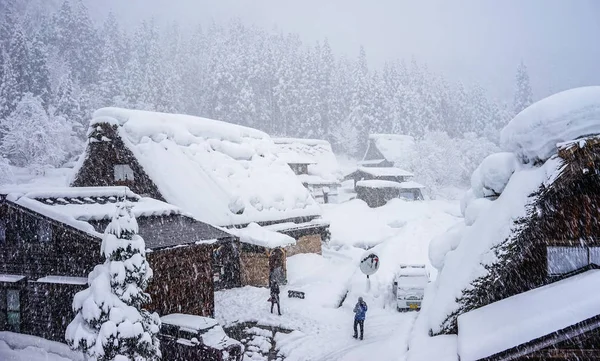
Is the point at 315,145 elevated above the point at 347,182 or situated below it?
above

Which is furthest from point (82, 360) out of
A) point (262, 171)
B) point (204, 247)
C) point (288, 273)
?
point (262, 171)

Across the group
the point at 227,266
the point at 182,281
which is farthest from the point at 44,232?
the point at 227,266

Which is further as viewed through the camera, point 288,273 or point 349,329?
point 288,273

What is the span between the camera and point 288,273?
20.8m

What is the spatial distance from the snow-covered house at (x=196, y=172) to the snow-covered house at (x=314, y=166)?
572 inches

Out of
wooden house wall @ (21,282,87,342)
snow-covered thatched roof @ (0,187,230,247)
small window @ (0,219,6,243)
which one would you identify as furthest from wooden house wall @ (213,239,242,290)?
small window @ (0,219,6,243)

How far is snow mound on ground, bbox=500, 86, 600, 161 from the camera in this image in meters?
5.14

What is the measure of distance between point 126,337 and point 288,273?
499 inches

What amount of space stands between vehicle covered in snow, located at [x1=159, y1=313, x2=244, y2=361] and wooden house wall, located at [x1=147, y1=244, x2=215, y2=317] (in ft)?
4.39

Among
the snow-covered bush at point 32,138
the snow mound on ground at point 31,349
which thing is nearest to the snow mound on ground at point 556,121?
the snow mound on ground at point 31,349

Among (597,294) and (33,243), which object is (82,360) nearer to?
(33,243)

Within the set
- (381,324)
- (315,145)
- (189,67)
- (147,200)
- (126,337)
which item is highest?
(189,67)

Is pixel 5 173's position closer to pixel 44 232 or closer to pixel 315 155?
pixel 44 232

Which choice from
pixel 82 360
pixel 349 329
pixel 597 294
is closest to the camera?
pixel 597 294
